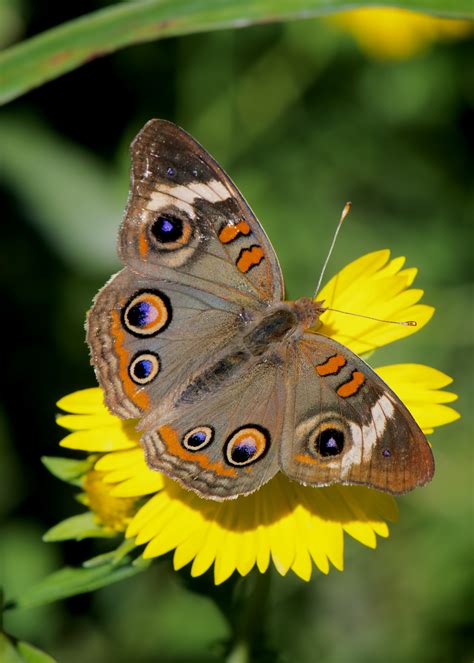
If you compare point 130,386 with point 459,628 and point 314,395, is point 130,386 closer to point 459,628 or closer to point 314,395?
point 314,395

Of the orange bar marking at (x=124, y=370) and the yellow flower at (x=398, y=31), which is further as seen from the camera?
the yellow flower at (x=398, y=31)

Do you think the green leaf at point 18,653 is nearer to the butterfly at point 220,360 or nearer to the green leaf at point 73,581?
the green leaf at point 73,581

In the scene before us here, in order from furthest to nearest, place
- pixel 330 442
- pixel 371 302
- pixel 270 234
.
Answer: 1. pixel 270 234
2. pixel 371 302
3. pixel 330 442

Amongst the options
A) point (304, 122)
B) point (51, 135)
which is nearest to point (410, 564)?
point (304, 122)

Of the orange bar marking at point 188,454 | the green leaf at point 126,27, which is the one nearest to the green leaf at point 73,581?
the orange bar marking at point 188,454

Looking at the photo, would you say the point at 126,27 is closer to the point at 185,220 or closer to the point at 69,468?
the point at 185,220

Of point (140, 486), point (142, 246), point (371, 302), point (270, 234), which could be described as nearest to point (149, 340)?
point (142, 246)

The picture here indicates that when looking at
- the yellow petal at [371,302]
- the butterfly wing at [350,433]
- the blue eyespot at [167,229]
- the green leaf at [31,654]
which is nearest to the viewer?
the butterfly wing at [350,433]
